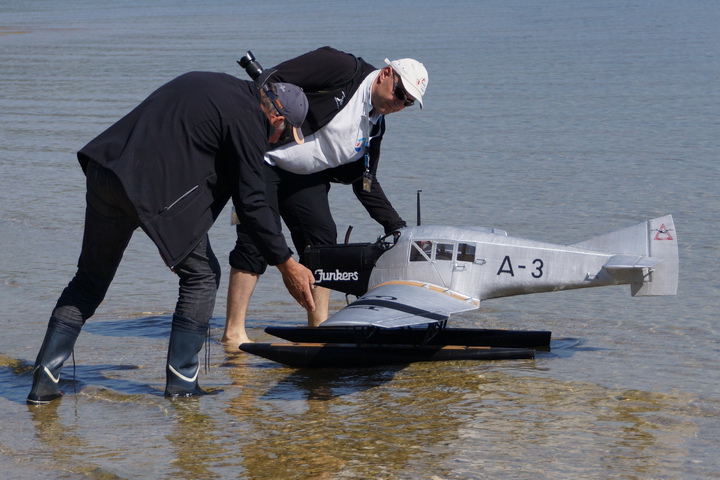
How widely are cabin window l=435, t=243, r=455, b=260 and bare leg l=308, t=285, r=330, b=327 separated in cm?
102

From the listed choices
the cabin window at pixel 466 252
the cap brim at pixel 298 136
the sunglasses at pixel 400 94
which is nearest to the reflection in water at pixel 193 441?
the cap brim at pixel 298 136

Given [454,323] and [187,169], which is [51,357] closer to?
[187,169]

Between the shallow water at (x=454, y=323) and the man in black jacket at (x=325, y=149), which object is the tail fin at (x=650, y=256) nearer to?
the shallow water at (x=454, y=323)

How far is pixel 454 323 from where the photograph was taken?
7.65m

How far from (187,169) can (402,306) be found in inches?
68.0

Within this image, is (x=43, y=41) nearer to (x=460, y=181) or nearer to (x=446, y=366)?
(x=460, y=181)

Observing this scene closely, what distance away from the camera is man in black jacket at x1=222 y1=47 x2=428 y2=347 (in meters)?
6.22

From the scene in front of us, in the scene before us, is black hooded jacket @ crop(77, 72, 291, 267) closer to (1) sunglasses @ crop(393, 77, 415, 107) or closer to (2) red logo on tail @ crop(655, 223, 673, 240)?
(1) sunglasses @ crop(393, 77, 415, 107)

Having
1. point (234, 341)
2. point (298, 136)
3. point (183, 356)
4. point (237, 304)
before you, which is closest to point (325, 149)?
point (298, 136)

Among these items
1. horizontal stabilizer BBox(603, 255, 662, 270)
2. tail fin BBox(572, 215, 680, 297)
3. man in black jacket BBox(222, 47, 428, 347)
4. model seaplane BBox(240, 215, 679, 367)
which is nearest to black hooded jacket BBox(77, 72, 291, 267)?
man in black jacket BBox(222, 47, 428, 347)

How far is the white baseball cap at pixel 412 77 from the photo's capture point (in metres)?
6.18

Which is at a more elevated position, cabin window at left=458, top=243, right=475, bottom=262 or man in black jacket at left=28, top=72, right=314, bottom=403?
man in black jacket at left=28, top=72, right=314, bottom=403

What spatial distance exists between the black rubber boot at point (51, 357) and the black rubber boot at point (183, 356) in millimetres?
533

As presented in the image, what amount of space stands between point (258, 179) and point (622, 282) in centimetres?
A: 269
